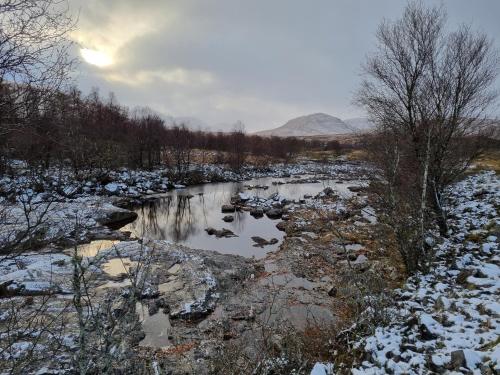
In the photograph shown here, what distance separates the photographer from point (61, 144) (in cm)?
465

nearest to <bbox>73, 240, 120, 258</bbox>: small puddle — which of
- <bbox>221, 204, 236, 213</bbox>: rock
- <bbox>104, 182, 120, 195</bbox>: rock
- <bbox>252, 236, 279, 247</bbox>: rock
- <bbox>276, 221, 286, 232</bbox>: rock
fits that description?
<bbox>252, 236, 279, 247</bbox>: rock

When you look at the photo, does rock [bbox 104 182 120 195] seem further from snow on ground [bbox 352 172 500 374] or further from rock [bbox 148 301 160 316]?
snow on ground [bbox 352 172 500 374]

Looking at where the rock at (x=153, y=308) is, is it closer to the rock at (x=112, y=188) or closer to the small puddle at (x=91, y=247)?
the small puddle at (x=91, y=247)

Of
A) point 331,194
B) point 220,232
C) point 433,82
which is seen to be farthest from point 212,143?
point 433,82

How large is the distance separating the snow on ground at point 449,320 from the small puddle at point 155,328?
199 inches

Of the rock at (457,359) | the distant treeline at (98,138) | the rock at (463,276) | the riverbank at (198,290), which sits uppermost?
the distant treeline at (98,138)

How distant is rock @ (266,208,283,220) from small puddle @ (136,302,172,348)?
45.2 ft

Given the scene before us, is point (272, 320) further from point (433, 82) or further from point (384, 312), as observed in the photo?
point (433, 82)

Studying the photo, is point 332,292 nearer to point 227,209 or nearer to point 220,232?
point 220,232

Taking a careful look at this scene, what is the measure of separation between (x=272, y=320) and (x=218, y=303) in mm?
1967

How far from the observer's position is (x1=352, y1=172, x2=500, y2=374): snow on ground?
173 inches

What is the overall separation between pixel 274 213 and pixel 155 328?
1480cm

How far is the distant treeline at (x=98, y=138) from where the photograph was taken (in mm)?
4316

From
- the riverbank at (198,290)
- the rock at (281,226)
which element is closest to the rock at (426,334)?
the riverbank at (198,290)
